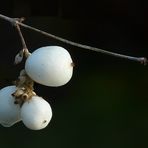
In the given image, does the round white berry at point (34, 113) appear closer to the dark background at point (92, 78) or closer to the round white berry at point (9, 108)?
the round white berry at point (9, 108)

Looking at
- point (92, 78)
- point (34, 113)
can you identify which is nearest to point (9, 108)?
point (34, 113)

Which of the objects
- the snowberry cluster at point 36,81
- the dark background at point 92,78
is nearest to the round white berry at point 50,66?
the snowberry cluster at point 36,81

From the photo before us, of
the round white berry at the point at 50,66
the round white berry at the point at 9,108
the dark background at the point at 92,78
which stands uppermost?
the round white berry at the point at 50,66

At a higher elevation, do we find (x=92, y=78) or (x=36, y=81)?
(x=36, y=81)

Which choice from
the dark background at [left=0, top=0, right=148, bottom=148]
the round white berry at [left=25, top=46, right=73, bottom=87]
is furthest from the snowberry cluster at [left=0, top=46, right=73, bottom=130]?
the dark background at [left=0, top=0, right=148, bottom=148]

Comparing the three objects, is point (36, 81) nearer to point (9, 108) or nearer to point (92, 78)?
point (9, 108)

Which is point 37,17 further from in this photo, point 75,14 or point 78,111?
point 78,111
